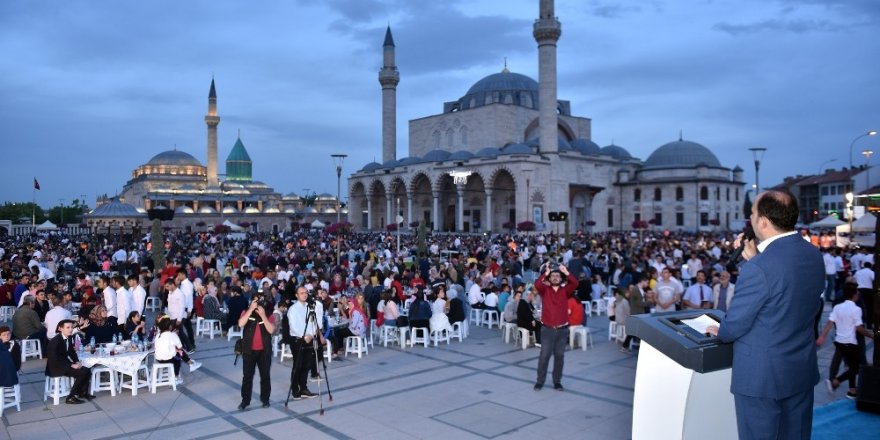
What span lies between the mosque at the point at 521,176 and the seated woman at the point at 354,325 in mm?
34044

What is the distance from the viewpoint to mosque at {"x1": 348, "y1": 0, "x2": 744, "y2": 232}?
44906mm

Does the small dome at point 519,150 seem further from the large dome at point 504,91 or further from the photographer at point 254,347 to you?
the photographer at point 254,347

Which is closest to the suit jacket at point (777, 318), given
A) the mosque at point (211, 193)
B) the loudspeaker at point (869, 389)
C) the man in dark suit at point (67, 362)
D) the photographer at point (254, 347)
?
the loudspeaker at point (869, 389)

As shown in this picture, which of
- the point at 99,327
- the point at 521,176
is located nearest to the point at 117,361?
the point at 99,327

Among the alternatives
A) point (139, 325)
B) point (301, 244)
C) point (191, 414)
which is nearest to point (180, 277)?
point (139, 325)

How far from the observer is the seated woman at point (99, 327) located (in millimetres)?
8453

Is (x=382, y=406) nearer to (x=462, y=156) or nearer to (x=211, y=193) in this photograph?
(x=462, y=156)

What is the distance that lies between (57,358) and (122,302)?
8.41 feet

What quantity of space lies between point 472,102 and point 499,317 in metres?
49.0

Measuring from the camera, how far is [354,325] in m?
9.60

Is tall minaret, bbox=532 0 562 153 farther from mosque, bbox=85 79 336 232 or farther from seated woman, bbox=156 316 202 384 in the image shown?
seated woman, bbox=156 316 202 384

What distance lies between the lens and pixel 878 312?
587cm

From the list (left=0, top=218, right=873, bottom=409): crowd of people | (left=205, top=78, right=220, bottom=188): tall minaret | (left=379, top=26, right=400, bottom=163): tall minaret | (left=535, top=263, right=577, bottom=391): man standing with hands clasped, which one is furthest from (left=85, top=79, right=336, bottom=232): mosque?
(left=535, top=263, right=577, bottom=391): man standing with hands clasped

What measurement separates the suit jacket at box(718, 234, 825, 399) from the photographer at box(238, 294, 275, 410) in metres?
5.41
